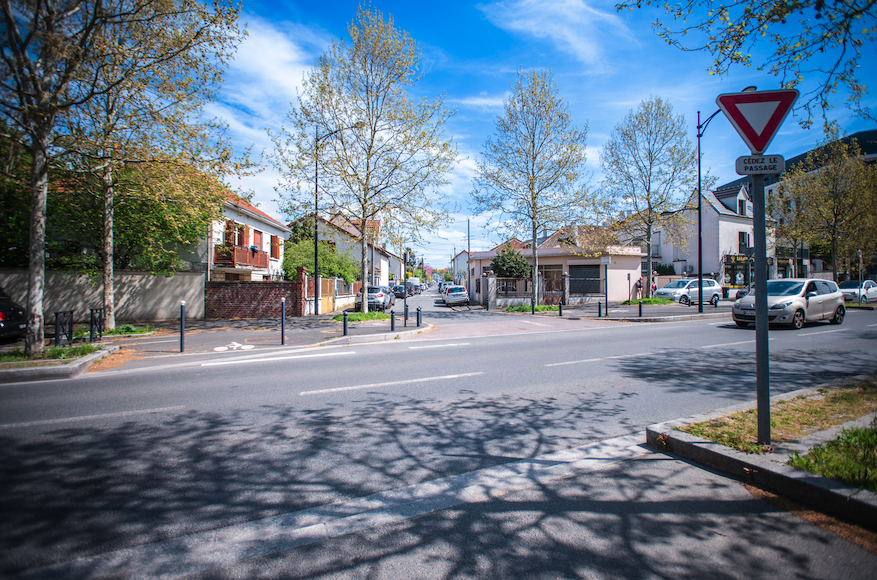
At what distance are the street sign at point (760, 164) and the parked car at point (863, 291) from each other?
32.0 m

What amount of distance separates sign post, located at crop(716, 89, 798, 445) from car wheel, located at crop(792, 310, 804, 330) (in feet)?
40.8

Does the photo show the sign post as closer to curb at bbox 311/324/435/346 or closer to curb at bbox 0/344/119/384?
curb at bbox 311/324/435/346

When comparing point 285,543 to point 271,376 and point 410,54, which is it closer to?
point 271,376

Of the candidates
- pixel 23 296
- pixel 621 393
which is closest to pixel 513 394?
pixel 621 393

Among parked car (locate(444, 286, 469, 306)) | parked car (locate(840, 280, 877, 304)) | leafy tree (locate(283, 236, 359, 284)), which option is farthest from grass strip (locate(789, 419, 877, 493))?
parked car (locate(840, 280, 877, 304))

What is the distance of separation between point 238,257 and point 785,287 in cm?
2601

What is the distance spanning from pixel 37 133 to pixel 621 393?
12.7 m

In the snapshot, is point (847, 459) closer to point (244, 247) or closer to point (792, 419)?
point (792, 419)

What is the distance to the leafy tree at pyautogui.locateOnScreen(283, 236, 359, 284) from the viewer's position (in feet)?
90.8

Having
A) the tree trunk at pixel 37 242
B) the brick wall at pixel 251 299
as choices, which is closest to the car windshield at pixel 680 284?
the brick wall at pixel 251 299

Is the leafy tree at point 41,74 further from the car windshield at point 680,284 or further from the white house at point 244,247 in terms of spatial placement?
the car windshield at point 680,284

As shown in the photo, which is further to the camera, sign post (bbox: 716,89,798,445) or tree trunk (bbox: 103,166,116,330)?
tree trunk (bbox: 103,166,116,330)

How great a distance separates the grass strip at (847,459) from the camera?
113 inches

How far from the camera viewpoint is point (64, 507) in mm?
2996
